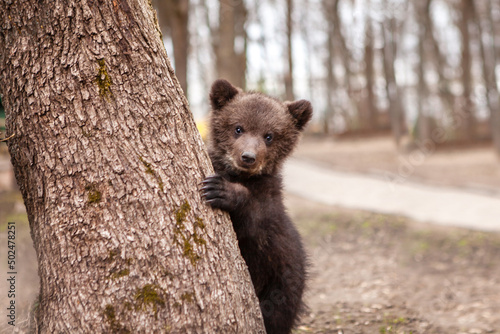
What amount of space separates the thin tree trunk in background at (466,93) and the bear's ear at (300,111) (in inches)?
643

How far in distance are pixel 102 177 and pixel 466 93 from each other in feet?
65.8

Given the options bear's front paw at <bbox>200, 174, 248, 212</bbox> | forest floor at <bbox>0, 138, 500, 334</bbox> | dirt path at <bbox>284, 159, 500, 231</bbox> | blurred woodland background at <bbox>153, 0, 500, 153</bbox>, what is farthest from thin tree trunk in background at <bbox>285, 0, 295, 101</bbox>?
bear's front paw at <bbox>200, 174, 248, 212</bbox>

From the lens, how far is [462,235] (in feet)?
27.6

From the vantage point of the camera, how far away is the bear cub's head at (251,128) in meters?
4.19

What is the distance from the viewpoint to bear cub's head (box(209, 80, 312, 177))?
4.19 meters

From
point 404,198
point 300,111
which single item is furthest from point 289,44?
point 300,111

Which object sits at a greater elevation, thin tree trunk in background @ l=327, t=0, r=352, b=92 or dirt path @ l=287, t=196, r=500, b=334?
thin tree trunk in background @ l=327, t=0, r=352, b=92

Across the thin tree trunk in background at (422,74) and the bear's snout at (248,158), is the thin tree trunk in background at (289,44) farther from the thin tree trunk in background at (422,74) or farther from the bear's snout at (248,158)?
the bear's snout at (248,158)

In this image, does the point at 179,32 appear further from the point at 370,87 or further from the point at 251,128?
the point at 370,87

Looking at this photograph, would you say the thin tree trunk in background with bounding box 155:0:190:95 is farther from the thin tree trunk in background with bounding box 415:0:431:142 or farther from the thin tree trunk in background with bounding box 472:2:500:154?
the thin tree trunk in background with bounding box 415:0:431:142

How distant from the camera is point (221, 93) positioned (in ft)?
15.4

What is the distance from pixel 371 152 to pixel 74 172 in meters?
19.3

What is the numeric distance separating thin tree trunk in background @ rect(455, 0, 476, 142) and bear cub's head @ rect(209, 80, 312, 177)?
54.4 feet

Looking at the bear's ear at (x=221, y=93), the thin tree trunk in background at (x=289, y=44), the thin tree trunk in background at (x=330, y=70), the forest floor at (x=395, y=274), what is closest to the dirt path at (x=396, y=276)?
the forest floor at (x=395, y=274)
